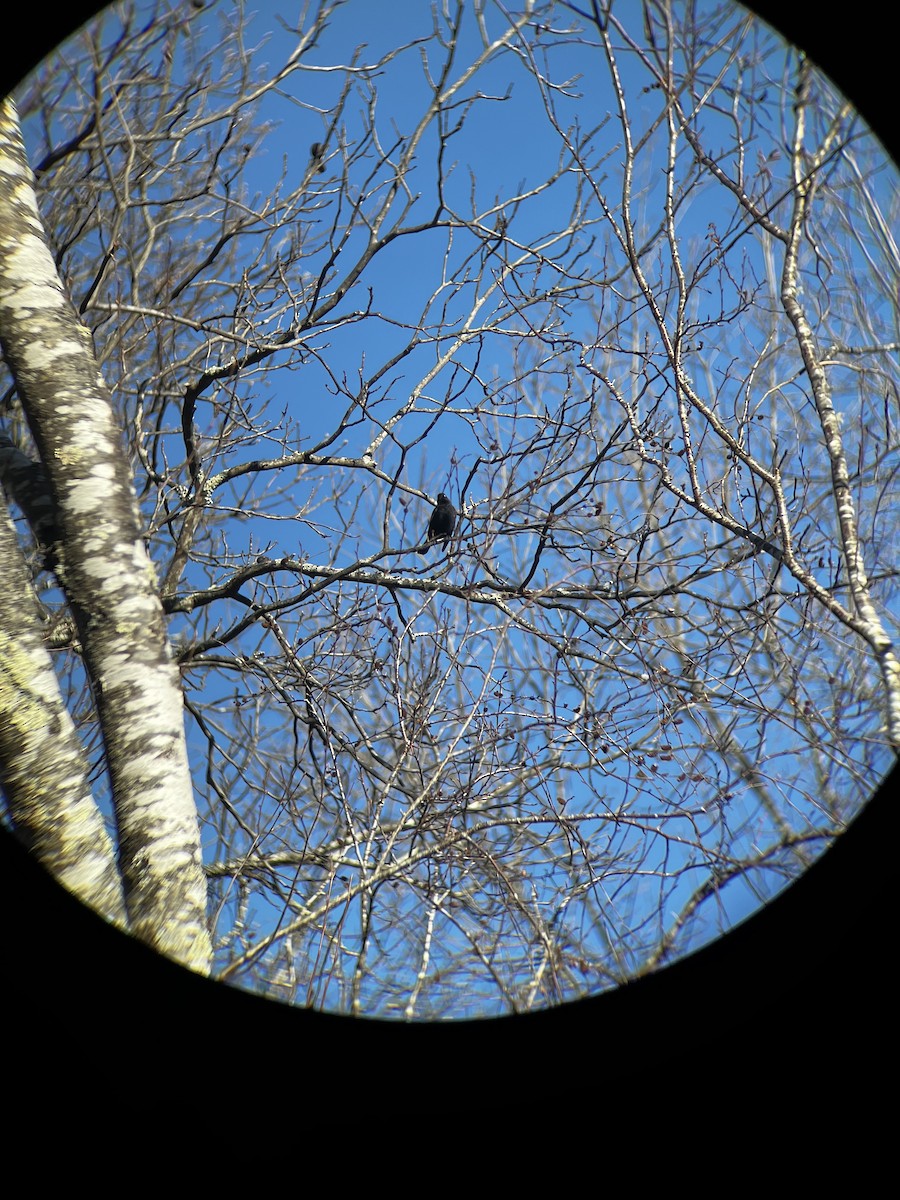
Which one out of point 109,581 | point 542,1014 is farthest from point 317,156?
point 542,1014

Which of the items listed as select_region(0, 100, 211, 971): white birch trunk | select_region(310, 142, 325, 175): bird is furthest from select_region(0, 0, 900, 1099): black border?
select_region(310, 142, 325, 175): bird

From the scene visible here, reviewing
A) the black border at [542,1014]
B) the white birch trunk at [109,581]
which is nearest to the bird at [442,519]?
the white birch trunk at [109,581]

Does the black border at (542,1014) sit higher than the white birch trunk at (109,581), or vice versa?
the white birch trunk at (109,581)

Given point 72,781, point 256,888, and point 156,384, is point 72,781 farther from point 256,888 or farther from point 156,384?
point 156,384

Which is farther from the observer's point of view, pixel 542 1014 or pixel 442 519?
pixel 442 519

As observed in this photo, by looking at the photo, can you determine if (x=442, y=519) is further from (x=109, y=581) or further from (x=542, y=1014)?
(x=542, y=1014)

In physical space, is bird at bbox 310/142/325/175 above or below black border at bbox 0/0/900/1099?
above

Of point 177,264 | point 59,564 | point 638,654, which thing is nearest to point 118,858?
point 59,564

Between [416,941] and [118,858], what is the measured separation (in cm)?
92

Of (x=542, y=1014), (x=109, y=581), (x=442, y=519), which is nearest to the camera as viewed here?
(x=542, y=1014)

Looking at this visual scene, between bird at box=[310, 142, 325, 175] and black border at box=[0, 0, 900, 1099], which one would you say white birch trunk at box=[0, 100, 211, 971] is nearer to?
black border at box=[0, 0, 900, 1099]

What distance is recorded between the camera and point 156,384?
14.4ft

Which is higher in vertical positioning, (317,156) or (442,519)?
(317,156)

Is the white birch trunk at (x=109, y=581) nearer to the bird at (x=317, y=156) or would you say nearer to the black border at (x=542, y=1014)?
the black border at (x=542, y=1014)
